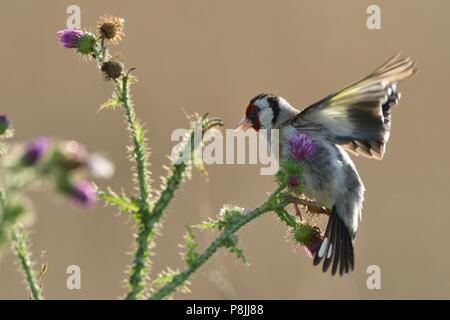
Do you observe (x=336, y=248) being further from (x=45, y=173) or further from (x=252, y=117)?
(x=45, y=173)

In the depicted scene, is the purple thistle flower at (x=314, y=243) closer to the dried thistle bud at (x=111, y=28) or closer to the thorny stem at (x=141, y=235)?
the thorny stem at (x=141, y=235)

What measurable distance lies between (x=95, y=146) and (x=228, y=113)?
155cm

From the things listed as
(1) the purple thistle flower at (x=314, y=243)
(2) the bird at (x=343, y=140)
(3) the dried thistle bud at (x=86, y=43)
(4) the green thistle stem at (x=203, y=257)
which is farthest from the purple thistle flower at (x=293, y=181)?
(3) the dried thistle bud at (x=86, y=43)

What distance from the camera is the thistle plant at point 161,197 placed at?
283 cm

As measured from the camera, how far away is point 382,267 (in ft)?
29.2

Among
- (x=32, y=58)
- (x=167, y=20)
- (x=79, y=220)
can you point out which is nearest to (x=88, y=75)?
(x=32, y=58)

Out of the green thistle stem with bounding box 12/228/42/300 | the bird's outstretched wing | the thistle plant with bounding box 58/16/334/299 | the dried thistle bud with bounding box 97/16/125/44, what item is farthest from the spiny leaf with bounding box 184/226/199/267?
the bird's outstretched wing

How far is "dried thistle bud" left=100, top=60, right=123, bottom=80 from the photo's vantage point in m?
3.42

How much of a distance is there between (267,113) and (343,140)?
30.3 inches

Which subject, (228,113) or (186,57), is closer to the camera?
(228,113)

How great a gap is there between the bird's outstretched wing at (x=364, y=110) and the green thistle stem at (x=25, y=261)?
1.85 metres

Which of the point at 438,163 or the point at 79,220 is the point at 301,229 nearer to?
the point at 79,220

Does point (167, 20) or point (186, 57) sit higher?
point (167, 20)

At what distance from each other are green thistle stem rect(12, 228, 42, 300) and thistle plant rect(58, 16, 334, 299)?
27cm
